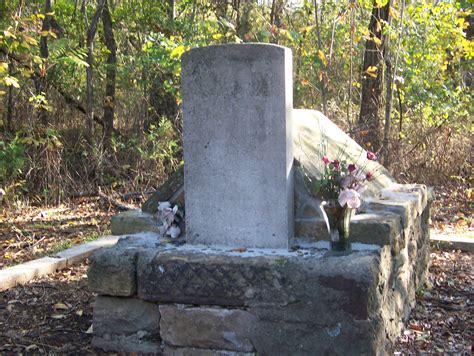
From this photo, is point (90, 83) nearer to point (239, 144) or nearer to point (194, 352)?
point (239, 144)

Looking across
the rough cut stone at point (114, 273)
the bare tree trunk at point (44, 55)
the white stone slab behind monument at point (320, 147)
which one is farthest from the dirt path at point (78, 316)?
the bare tree trunk at point (44, 55)

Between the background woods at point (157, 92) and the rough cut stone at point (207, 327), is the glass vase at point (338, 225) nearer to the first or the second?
the rough cut stone at point (207, 327)

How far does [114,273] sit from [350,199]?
1.40 metres

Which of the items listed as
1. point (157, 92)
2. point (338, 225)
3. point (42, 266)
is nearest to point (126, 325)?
point (338, 225)

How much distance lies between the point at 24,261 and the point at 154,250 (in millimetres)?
2707

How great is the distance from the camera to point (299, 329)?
3.09 meters

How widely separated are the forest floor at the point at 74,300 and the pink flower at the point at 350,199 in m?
1.09

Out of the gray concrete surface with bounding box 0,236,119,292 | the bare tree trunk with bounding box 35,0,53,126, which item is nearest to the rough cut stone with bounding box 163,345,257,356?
the gray concrete surface with bounding box 0,236,119,292

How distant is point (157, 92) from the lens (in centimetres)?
986

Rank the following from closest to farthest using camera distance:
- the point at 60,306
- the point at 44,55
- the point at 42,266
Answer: the point at 60,306 → the point at 42,266 → the point at 44,55

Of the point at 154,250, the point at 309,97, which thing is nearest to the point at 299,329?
the point at 154,250

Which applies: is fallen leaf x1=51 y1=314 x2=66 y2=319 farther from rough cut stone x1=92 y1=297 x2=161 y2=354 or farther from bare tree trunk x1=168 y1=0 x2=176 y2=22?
bare tree trunk x1=168 y1=0 x2=176 y2=22

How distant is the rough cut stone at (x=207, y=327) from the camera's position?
3162 mm

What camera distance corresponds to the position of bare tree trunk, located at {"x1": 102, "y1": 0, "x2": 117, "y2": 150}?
9672mm
